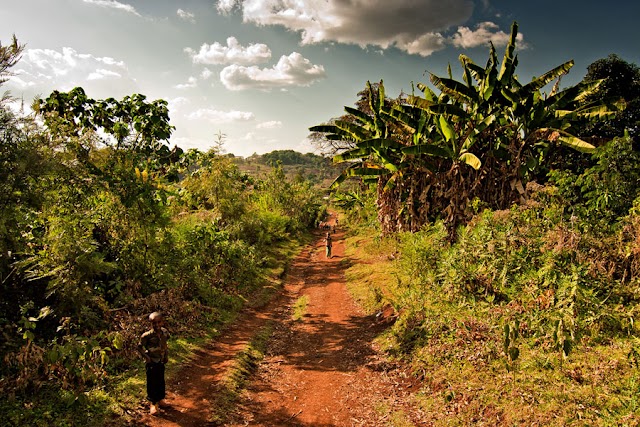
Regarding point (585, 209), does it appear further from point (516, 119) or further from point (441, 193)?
point (441, 193)

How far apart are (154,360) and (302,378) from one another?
3643mm

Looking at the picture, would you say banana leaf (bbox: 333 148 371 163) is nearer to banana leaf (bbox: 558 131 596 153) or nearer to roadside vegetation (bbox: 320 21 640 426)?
roadside vegetation (bbox: 320 21 640 426)

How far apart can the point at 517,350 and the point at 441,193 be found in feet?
30.7

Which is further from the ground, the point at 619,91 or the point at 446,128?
the point at 619,91

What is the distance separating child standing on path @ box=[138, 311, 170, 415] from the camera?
6.65 meters

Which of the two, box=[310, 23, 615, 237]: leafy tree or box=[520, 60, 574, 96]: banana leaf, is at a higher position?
box=[520, 60, 574, 96]: banana leaf

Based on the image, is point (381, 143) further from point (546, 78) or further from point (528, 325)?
point (528, 325)

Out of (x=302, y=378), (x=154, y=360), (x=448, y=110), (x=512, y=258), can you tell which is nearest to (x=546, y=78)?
(x=448, y=110)

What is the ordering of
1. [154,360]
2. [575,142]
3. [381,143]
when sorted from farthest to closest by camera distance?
[381,143] → [575,142] → [154,360]

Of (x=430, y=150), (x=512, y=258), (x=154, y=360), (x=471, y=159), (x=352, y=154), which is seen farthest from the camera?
(x=352, y=154)

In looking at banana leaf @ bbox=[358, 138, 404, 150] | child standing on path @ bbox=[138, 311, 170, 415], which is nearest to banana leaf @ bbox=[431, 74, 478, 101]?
banana leaf @ bbox=[358, 138, 404, 150]

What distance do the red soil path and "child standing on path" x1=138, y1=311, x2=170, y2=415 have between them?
12.1 inches

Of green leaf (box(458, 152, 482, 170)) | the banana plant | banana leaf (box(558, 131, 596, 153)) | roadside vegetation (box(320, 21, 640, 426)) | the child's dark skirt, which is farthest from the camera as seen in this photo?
the banana plant

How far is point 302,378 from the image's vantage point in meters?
8.80
